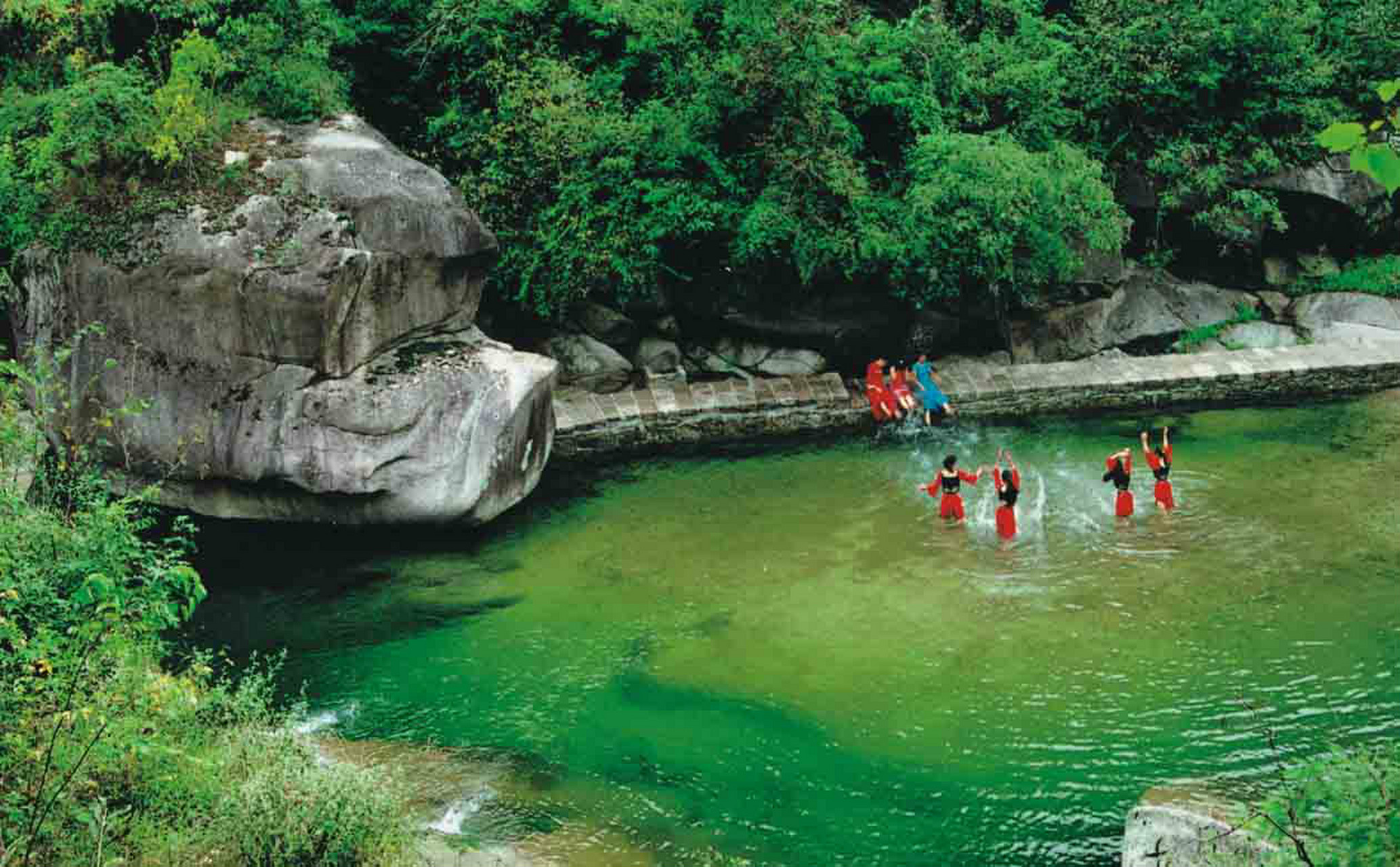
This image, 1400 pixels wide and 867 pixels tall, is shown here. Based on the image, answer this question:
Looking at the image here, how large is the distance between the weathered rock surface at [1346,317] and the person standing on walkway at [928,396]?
735 centimetres

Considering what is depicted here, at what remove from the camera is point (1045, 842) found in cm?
802

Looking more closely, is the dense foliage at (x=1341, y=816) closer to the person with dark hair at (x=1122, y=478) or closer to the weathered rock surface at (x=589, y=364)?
the person with dark hair at (x=1122, y=478)

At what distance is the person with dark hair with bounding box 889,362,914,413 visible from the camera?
16.7 m

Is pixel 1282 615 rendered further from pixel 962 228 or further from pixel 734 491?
pixel 962 228

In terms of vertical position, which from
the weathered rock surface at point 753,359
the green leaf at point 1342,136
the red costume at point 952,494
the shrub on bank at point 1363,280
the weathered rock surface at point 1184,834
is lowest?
the weathered rock surface at point 1184,834

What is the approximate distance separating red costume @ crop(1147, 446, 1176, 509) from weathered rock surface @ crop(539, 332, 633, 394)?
7.86m

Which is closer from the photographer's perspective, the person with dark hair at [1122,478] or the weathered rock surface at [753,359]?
the person with dark hair at [1122,478]

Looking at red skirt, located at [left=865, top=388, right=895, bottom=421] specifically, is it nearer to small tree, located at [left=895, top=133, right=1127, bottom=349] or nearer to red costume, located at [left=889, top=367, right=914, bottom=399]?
red costume, located at [left=889, top=367, right=914, bottom=399]

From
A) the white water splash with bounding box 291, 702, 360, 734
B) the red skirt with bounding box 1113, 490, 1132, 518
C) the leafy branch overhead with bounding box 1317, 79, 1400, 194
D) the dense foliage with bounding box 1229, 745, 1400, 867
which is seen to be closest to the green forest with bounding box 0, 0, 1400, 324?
the red skirt with bounding box 1113, 490, 1132, 518

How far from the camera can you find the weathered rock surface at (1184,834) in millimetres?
6379

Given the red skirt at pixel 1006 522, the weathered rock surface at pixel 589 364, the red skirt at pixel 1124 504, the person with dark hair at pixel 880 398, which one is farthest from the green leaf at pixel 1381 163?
the weathered rock surface at pixel 589 364

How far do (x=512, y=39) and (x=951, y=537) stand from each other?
34.5 feet

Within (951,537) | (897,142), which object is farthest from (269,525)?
(897,142)

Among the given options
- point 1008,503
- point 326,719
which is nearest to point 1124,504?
point 1008,503
